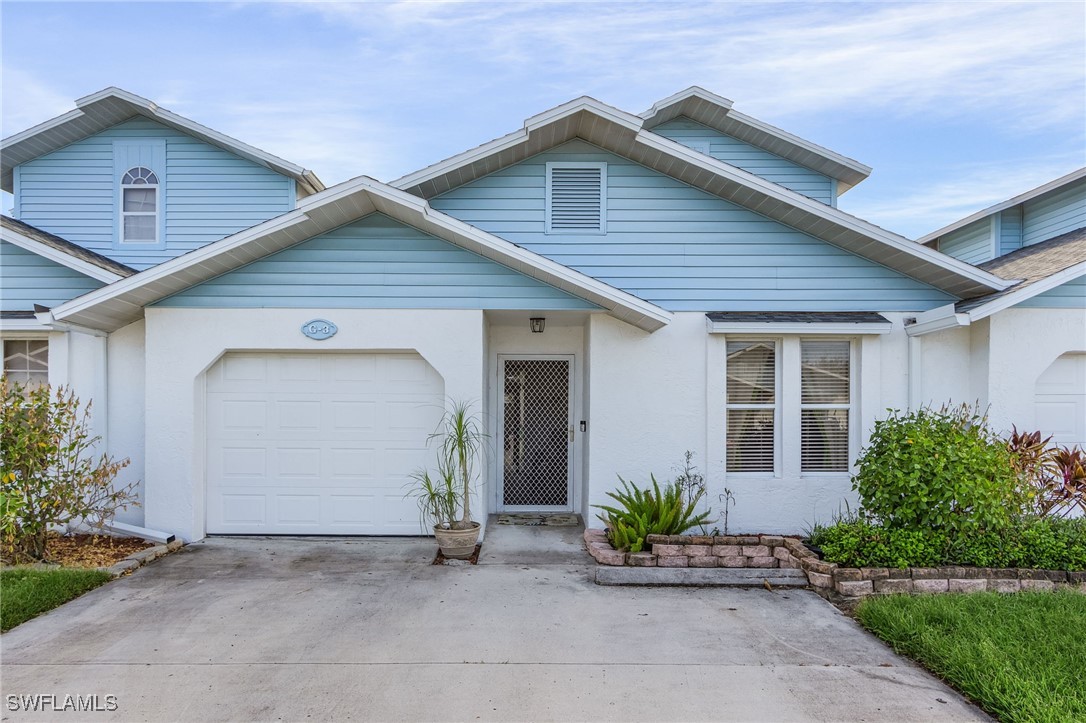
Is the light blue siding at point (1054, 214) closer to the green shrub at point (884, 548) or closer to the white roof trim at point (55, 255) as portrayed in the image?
the green shrub at point (884, 548)

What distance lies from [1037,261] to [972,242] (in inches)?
192

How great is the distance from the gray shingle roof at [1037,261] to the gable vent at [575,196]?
466 centimetres

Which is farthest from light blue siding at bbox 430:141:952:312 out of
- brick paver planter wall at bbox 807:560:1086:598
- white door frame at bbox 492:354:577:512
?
brick paver planter wall at bbox 807:560:1086:598

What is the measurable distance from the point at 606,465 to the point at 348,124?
10.5 metres

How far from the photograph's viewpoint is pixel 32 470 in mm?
6754

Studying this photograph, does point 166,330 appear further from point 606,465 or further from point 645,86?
point 645,86

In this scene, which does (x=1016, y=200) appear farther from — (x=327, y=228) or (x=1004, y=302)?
(x=327, y=228)

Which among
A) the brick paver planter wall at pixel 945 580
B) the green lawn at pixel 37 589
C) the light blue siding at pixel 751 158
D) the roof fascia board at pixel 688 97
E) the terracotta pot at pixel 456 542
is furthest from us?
the light blue siding at pixel 751 158

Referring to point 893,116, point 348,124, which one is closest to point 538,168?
point 348,124

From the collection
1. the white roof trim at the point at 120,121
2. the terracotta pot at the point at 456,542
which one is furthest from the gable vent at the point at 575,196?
the white roof trim at the point at 120,121

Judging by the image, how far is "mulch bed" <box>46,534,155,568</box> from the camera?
6919 millimetres

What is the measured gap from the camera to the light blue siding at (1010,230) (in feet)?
40.0

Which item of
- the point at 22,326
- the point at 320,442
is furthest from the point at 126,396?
the point at 320,442

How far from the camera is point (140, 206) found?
11.3 metres
